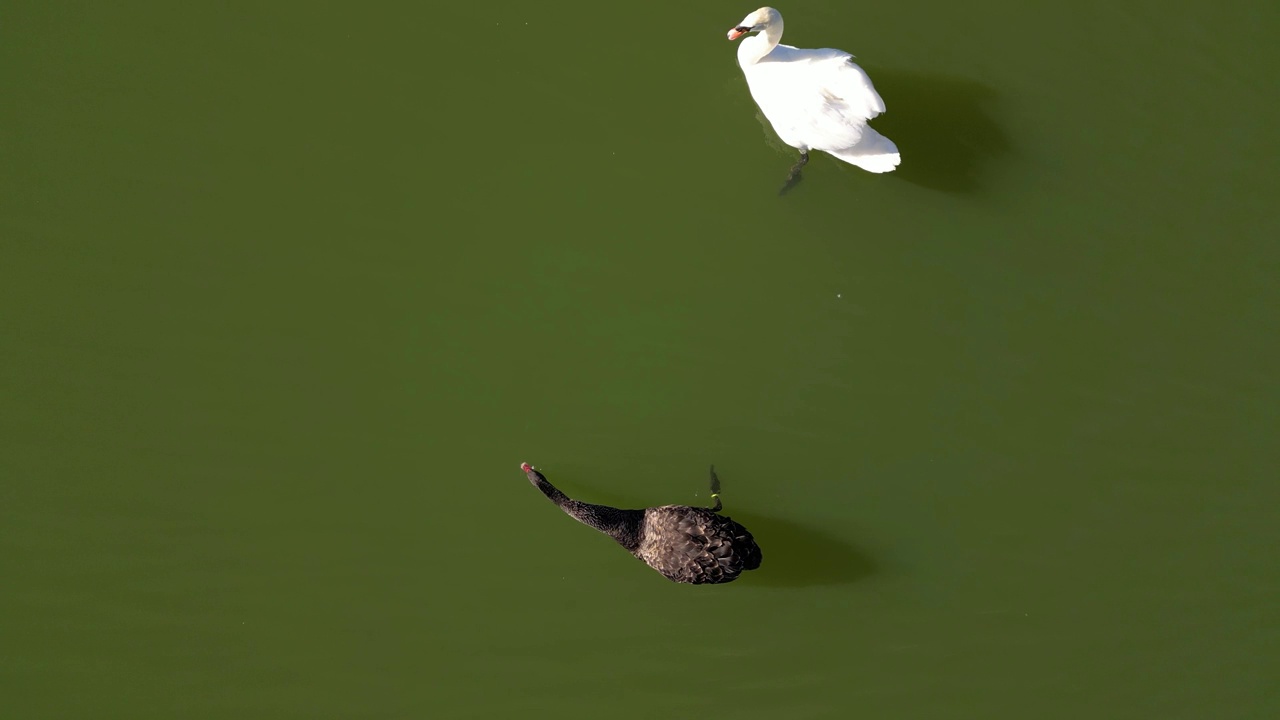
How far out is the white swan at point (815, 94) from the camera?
4312 mm

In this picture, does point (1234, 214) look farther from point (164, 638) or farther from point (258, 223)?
point (164, 638)

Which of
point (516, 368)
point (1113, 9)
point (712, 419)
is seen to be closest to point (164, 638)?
point (516, 368)

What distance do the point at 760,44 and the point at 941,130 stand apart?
1126 millimetres

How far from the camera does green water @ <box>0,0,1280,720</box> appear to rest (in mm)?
4758

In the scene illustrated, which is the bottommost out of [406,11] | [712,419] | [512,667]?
[512,667]

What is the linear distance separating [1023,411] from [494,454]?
2638mm

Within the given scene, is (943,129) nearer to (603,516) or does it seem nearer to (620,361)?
(620,361)

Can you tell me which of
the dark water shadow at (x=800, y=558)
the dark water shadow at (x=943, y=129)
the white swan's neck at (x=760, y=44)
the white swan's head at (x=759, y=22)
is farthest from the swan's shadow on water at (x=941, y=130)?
the dark water shadow at (x=800, y=558)

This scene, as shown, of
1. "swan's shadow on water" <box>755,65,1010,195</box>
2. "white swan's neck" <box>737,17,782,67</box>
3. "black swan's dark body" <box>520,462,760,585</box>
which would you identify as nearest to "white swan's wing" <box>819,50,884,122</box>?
"white swan's neck" <box>737,17,782,67</box>

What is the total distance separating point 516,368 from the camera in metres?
4.81

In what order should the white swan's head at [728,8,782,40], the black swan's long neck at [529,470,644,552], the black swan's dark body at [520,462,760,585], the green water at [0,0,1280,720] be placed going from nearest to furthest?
1. the white swan's head at [728,8,782,40]
2. the black swan's dark body at [520,462,760,585]
3. the black swan's long neck at [529,470,644,552]
4. the green water at [0,0,1280,720]

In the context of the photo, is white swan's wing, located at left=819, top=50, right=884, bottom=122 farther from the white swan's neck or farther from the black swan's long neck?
the black swan's long neck

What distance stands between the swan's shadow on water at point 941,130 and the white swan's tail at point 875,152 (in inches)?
15.8

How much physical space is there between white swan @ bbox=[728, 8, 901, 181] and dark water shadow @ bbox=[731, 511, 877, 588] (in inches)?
70.1
